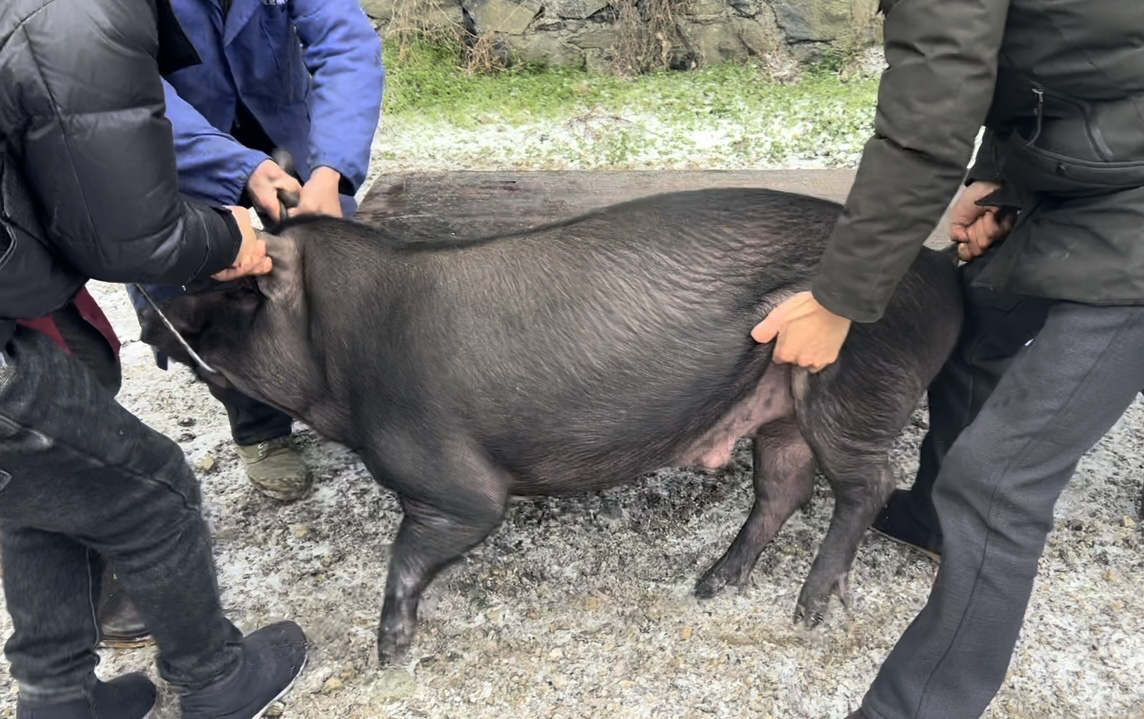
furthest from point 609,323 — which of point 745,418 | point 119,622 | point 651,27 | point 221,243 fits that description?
point 651,27

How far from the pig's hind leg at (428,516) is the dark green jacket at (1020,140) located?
1.00m

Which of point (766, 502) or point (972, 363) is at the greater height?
point (972, 363)

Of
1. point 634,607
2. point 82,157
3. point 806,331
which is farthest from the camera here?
point 634,607

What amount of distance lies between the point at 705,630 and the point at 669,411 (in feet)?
2.27

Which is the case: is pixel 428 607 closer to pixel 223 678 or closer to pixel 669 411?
pixel 223 678

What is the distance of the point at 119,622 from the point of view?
2541mm

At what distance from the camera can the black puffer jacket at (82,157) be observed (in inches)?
56.3

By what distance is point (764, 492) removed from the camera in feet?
8.87

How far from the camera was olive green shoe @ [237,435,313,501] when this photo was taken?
310 centimetres

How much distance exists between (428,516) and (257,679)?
575mm

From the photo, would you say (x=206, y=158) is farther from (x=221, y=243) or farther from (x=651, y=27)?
(x=651, y=27)

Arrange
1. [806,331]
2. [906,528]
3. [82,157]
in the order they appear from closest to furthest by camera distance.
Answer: [82,157]
[806,331]
[906,528]

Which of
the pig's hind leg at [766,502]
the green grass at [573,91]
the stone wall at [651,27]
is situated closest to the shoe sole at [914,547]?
the pig's hind leg at [766,502]

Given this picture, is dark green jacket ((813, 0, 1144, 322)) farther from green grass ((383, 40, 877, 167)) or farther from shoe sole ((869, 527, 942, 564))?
green grass ((383, 40, 877, 167))
